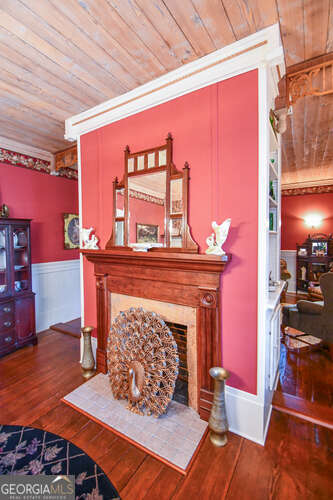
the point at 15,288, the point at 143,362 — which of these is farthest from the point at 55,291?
the point at 143,362

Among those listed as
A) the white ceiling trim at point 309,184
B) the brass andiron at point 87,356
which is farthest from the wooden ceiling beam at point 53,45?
the white ceiling trim at point 309,184

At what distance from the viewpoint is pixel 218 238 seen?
63.6 inches

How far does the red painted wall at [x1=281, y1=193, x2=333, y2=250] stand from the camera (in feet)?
18.3

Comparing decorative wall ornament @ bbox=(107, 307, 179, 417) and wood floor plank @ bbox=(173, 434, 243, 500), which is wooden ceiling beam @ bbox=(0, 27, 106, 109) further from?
wood floor plank @ bbox=(173, 434, 243, 500)

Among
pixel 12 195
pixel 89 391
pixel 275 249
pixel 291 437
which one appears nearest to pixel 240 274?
pixel 275 249

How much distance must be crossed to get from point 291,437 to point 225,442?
50cm

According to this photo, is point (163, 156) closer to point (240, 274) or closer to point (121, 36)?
point (121, 36)

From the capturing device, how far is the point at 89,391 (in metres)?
2.12

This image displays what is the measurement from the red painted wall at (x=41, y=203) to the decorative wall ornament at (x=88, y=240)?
149cm

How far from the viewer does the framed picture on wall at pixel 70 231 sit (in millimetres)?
3939

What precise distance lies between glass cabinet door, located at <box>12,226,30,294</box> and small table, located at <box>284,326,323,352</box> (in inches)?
146

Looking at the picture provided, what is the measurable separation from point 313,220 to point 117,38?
5.91 meters

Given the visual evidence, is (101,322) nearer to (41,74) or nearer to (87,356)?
(87,356)

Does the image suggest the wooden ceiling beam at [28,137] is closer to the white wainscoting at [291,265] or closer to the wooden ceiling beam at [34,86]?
the wooden ceiling beam at [34,86]
